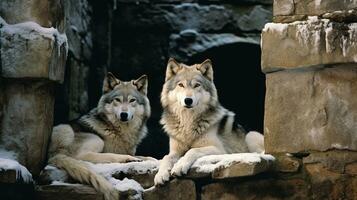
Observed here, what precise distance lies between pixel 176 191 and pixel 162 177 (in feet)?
0.50

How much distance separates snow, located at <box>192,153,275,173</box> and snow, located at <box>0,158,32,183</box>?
1.33 meters

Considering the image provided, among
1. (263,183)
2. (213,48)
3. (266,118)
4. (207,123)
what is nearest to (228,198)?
(263,183)

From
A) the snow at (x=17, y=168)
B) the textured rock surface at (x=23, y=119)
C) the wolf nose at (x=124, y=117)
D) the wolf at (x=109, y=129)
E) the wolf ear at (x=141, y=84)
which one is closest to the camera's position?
the snow at (x=17, y=168)

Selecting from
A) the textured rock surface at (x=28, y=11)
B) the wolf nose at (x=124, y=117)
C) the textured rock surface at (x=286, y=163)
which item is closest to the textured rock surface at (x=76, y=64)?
the wolf nose at (x=124, y=117)

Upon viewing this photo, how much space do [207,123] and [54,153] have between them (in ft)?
4.55

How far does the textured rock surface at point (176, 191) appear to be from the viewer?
4.59 m

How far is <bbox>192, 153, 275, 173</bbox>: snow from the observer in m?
4.34

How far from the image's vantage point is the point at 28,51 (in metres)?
5.06

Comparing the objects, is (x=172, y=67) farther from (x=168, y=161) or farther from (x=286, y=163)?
(x=286, y=163)

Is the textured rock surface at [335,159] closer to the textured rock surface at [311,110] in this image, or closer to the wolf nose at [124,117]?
the textured rock surface at [311,110]

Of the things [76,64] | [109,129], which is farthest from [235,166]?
[76,64]

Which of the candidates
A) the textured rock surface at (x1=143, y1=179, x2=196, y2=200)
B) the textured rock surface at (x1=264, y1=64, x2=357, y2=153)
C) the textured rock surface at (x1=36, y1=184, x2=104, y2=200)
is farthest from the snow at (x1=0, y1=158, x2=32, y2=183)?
the textured rock surface at (x1=264, y1=64, x2=357, y2=153)

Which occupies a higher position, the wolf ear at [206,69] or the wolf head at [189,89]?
the wolf ear at [206,69]

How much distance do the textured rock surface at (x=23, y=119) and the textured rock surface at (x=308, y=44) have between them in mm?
1973
